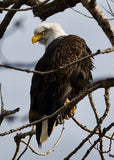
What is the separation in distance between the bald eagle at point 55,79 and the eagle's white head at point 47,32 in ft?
2.13

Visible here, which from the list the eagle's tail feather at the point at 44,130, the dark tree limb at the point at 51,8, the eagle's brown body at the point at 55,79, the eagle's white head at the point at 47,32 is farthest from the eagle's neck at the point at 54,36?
the eagle's tail feather at the point at 44,130

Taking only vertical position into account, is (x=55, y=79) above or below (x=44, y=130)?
above

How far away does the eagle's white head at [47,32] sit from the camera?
244 inches

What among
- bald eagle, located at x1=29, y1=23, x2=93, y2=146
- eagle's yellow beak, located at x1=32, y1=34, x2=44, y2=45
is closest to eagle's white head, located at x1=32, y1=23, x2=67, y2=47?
eagle's yellow beak, located at x1=32, y1=34, x2=44, y2=45

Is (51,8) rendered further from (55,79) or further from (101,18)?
(101,18)

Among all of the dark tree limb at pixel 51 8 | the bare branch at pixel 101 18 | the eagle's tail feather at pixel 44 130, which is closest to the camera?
the bare branch at pixel 101 18

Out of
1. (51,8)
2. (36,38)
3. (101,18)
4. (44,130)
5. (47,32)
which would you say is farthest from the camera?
(47,32)

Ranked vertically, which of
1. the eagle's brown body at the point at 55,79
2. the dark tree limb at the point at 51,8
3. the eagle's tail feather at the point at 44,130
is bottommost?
the eagle's tail feather at the point at 44,130

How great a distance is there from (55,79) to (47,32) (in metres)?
1.59

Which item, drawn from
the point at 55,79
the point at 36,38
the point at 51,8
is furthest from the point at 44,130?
the point at 36,38

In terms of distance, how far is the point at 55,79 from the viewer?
4836 mm

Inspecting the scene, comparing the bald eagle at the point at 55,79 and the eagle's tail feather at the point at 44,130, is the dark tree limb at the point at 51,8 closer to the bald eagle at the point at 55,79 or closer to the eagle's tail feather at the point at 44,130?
the bald eagle at the point at 55,79

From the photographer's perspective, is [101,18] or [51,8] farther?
[51,8]

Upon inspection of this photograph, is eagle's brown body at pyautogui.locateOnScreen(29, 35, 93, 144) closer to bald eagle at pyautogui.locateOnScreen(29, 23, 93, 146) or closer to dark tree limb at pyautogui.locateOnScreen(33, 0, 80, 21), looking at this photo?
bald eagle at pyautogui.locateOnScreen(29, 23, 93, 146)
